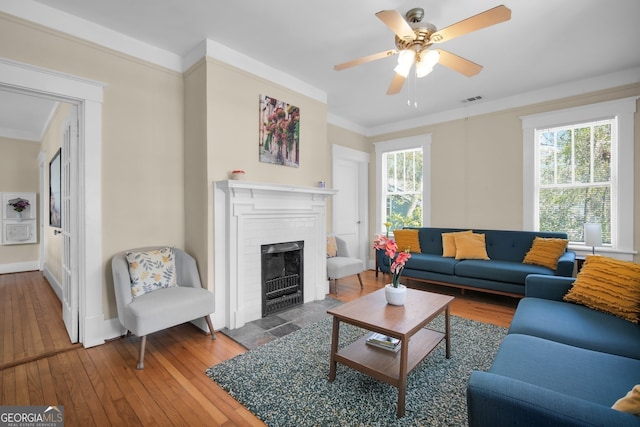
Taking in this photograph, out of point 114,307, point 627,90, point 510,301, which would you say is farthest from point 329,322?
point 627,90

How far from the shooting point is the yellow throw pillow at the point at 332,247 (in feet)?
14.4

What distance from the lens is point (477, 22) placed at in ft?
5.98

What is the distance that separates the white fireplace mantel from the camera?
9.45 feet

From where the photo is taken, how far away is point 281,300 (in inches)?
132

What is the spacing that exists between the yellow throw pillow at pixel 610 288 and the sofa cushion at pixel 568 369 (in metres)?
0.67

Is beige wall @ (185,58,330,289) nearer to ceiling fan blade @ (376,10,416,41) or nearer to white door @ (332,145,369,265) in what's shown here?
ceiling fan blade @ (376,10,416,41)

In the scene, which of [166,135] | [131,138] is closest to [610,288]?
[166,135]

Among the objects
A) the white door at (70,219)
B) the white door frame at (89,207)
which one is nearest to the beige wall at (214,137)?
the white door frame at (89,207)

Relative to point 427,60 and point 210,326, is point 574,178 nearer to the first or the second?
point 427,60

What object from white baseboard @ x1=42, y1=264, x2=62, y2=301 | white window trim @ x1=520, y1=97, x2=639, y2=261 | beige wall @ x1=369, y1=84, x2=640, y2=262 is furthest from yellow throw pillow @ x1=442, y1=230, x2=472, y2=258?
white baseboard @ x1=42, y1=264, x2=62, y2=301

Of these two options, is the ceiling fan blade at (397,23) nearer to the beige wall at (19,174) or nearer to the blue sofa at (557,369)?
the blue sofa at (557,369)

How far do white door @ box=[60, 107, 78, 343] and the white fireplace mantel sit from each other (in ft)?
3.87

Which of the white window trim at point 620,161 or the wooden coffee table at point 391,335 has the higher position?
the white window trim at point 620,161

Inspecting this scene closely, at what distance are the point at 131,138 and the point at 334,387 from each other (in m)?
2.79
